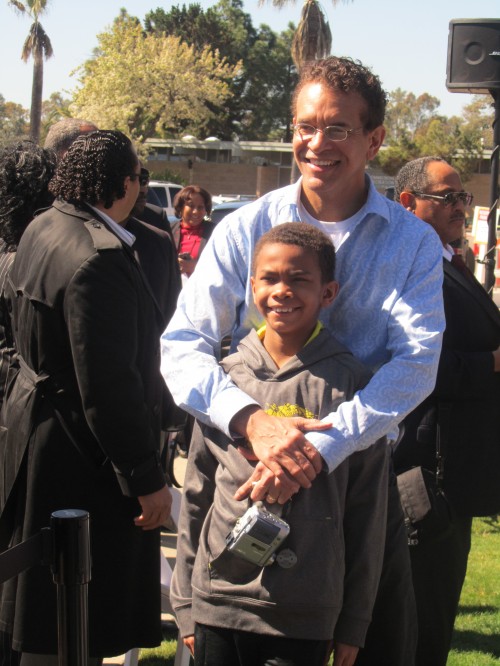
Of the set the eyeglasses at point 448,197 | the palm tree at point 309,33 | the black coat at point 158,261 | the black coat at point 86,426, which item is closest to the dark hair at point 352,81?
the black coat at point 86,426

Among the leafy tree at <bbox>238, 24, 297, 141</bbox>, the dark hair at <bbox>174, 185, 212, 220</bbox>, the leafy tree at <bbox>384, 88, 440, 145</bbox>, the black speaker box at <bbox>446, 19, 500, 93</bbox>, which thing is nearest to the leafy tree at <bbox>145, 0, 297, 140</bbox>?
the leafy tree at <bbox>238, 24, 297, 141</bbox>

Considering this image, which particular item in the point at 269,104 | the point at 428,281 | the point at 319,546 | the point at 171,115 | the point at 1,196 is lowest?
the point at 319,546

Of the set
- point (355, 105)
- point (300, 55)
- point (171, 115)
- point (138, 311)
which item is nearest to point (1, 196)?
point (138, 311)

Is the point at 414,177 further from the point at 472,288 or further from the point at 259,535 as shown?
the point at 259,535

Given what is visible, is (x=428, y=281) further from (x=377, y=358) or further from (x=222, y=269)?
(x=222, y=269)

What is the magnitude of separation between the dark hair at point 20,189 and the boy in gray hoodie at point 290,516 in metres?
1.40

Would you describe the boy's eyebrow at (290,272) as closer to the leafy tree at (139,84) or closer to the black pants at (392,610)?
the black pants at (392,610)

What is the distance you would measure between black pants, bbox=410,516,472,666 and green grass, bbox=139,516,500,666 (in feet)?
2.50

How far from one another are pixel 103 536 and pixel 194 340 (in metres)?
0.86

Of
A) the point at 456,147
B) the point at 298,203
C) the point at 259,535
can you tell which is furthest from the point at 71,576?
the point at 456,147

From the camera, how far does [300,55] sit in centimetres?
2961

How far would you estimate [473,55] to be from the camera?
6.01m

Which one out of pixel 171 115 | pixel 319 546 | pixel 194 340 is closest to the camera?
pixel 319 546

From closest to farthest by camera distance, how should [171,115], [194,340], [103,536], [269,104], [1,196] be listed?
[194,340], [103,536], [1,196], [171,115], [269,104]
